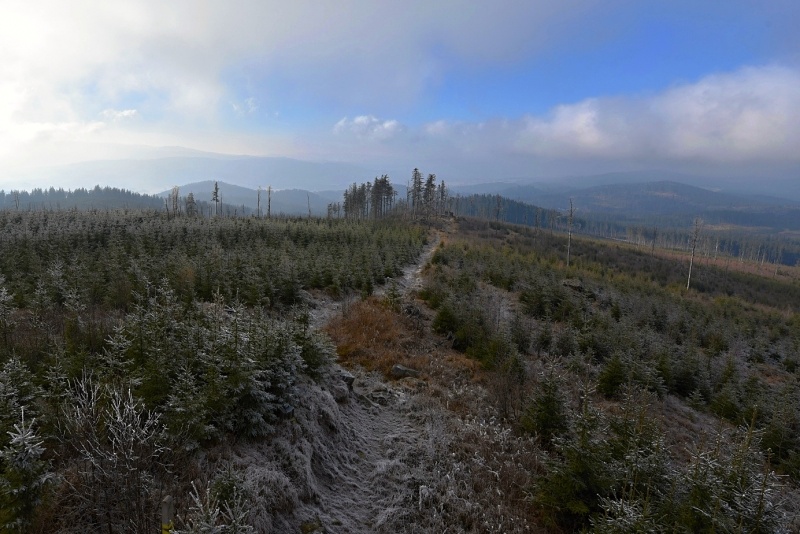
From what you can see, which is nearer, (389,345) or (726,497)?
(726,497)

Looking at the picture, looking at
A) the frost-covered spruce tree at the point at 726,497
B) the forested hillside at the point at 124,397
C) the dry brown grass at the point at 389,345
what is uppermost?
the forested hillside at the point at 124,397

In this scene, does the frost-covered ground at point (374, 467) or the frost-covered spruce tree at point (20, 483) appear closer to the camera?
the frost-covered spruce tree at point (20, 483)

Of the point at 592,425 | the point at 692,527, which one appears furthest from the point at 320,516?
the point at 692,527

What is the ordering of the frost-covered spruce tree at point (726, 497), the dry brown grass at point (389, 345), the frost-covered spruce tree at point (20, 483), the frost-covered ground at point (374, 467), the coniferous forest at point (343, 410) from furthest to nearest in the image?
the dry brown grass at point (389, 345) < the frost-covered ground at point (374, 467) < the frost-covered spruce tree at point (726, 497) < the coniferous forest at point (343, 410) < the frost-covered spruce tree at point (20, 483)

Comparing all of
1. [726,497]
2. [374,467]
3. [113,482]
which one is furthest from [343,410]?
[726,497]

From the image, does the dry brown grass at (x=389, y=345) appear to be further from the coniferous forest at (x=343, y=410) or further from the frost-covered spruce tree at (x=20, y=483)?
the frost-covered spruce tree at (x=20, y=483)

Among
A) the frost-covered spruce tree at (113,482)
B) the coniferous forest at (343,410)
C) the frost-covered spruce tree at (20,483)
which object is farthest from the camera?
the coniferous forest at (343,410)

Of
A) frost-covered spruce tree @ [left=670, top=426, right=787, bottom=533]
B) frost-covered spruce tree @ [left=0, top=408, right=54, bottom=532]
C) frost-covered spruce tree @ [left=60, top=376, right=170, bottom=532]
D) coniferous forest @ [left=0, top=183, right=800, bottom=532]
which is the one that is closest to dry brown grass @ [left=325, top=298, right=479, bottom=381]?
coniferous forest @ [left=0, top=183, right=800, bottom=532]

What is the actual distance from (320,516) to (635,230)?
195m

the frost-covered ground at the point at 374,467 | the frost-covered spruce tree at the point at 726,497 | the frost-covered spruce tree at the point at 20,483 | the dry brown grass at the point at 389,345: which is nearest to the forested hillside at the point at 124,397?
the frost-covered spruce tree at the point at 20,483

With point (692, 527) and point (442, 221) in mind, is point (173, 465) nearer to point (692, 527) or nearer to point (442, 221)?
point (692, 527)

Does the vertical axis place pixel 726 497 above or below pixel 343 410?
above

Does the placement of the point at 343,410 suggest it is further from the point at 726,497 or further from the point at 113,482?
the point at 726,497

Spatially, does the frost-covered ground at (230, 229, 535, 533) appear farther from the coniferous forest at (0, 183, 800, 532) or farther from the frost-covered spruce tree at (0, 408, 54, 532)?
the frost-covered spruce tree at (0, 408, 54, 532)
